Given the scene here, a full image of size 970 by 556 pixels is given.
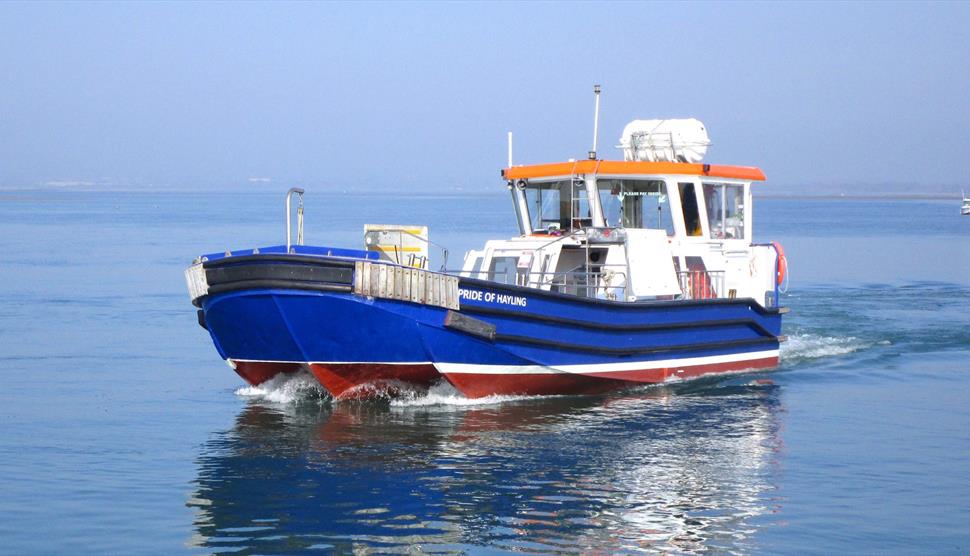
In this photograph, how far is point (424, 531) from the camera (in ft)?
33.4

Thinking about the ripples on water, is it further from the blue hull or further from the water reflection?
the blue hull

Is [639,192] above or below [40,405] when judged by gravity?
above

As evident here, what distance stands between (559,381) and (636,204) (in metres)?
3.52

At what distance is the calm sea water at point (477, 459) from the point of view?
33.4ft

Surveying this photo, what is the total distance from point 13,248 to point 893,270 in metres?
33.9

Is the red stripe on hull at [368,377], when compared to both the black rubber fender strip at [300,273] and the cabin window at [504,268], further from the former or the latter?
the cabin window at [504,268]

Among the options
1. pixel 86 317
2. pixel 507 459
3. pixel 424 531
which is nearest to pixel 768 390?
pixel 507 459

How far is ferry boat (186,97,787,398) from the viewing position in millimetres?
14164

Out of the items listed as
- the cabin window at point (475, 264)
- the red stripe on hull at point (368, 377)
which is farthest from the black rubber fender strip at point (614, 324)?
the cabin window at point (475, 264)

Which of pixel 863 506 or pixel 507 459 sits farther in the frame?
pixel 507 459

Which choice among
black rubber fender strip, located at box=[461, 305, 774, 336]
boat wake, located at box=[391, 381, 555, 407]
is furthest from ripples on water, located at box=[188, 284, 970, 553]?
black rubber fender strip, located at box=[461, 305, 774, 336]

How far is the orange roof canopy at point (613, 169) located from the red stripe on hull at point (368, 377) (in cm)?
412

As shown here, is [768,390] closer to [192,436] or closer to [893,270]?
[192,436]

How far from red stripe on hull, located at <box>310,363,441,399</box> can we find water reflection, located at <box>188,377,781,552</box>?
28 cm
